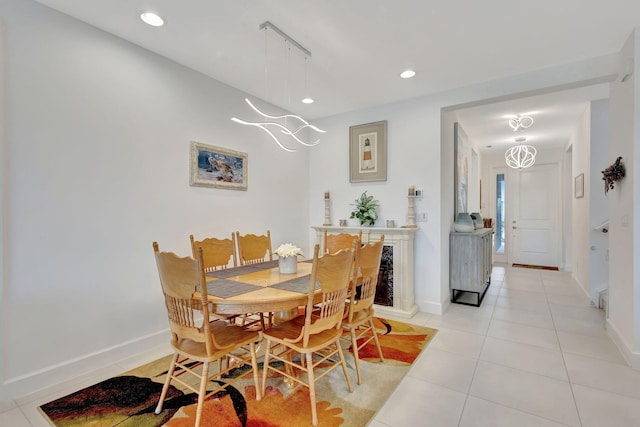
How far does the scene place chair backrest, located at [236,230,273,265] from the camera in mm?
3100

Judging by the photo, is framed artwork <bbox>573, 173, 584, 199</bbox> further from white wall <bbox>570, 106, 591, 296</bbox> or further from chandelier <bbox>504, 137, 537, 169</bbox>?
chandelier <bbox>504, 137, 537, 169</bbox>

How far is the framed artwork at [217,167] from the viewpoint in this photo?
10.3ft

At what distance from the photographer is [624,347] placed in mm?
2562

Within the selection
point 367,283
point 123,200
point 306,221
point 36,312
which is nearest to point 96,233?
point 123,200

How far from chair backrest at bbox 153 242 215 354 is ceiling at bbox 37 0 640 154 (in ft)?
6.06

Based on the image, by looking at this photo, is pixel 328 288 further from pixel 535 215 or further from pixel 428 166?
pixel 535 215

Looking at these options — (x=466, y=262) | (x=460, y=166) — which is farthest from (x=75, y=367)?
(x=460, y=166)

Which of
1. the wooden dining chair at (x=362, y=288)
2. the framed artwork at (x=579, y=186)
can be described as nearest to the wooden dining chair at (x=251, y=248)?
the wooden dining chair at (x=362, y=288)

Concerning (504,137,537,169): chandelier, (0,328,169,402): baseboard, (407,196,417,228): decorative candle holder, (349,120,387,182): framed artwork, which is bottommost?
(0,328,169,402): baseboard

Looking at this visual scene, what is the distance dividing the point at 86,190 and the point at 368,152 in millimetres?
3192

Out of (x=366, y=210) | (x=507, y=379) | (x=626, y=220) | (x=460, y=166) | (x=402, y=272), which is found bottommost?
(x=507, y=379)

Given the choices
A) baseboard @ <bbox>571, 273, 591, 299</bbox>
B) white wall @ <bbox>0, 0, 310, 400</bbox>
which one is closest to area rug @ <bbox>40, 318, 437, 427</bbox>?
white wall @ <bbox>0, 0, 310, 400</bbox>

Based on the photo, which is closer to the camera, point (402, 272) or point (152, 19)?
point (152, 19)

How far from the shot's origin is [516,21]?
232 centimetres
